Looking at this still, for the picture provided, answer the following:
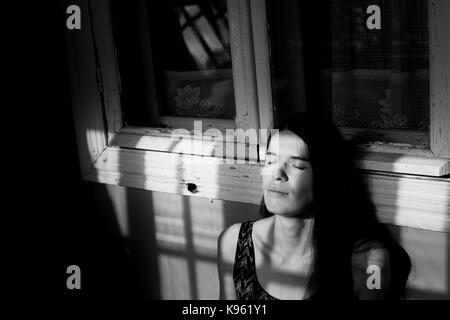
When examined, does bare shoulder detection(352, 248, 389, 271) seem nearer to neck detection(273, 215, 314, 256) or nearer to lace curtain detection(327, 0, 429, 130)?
neck detection(273, 215, 314, 256)

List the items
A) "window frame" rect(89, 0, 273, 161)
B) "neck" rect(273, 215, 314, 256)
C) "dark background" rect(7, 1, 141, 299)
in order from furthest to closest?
"dark background" rect(7, 1, 141, 299) < "window frame" rect(89, 0, 273, 161) < "neck" rect(273, 215, 314, 256)

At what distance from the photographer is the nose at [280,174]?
2.00 m

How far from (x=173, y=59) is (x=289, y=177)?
0.93 m

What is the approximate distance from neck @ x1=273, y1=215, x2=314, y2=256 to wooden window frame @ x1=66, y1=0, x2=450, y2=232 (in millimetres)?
243

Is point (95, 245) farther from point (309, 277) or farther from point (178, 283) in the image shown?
point (309, 277)

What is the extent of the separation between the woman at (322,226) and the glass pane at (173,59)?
22.0 inches

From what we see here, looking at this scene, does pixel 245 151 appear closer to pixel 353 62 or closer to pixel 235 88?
pixel 235 88

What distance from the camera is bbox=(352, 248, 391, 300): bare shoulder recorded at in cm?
193

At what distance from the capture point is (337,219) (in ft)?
6.60

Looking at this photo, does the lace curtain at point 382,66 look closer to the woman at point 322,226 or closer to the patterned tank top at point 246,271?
the woman at point 322,226

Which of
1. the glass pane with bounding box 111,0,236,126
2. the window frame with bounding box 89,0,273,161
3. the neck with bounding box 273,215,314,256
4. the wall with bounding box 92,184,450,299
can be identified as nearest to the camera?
the neck with bounding box 273,215,314,256

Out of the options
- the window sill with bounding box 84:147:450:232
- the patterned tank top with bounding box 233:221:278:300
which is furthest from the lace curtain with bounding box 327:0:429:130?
the patterned tank top with bounding box 233:221:278:300

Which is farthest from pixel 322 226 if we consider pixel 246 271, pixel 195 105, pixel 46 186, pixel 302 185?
pixel 46 186

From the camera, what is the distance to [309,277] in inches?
82.2
